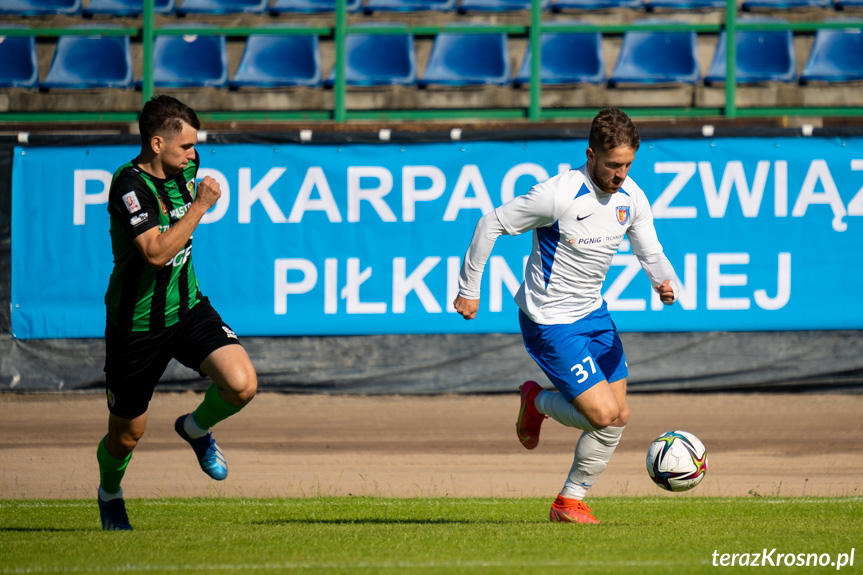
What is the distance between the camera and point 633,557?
4.24 metres

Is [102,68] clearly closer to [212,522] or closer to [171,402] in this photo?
[171,402]

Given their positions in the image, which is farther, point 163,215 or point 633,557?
point 163,215

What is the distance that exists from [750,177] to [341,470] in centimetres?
Answer: 537

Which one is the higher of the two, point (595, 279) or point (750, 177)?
point (750, 177)

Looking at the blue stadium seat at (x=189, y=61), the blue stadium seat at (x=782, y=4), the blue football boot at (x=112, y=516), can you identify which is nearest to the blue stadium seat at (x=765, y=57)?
the blue stadium seat at (x=782, y=4)

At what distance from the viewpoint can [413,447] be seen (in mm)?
8500

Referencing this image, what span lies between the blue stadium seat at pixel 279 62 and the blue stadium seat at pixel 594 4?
3.59 metres

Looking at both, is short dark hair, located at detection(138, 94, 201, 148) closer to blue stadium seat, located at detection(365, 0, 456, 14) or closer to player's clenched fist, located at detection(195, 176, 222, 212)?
player's clenched fist, located at detection(195, 176, 222, 212)

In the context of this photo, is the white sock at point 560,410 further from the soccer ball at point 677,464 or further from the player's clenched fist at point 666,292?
the player's clenched fist at point 666,292

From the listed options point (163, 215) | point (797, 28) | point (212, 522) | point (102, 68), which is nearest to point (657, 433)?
point (212, 522)

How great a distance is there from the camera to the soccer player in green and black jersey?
16.2 feet

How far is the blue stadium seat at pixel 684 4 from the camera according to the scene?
46.0 ft

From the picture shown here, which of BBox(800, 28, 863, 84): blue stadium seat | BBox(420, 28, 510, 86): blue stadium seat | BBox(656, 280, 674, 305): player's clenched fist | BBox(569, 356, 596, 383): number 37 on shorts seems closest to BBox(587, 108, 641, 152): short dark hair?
BBox(656, 280, 674, 305): player's clenched fist

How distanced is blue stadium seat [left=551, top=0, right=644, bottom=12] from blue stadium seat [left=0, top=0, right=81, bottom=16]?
6860mm
